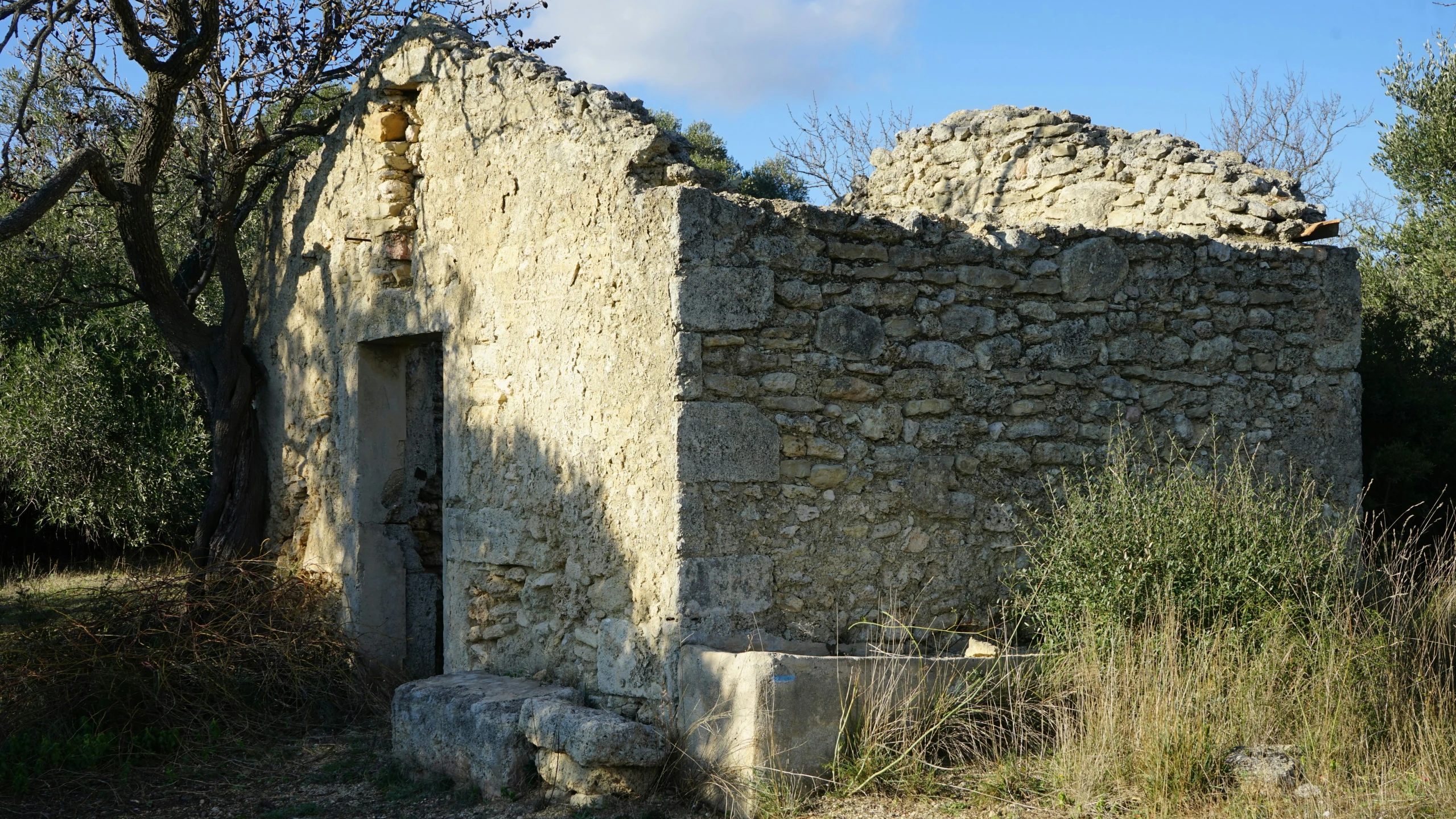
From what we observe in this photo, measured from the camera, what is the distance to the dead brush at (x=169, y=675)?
17.4 feet

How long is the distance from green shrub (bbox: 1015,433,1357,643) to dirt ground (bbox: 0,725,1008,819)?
1123 mm

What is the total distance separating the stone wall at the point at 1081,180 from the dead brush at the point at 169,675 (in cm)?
425

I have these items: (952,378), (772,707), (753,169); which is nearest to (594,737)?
(772,707)

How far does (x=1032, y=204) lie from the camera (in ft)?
22.0

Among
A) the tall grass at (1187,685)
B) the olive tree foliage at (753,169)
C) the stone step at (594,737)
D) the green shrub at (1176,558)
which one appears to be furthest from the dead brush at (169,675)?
the olive tree foliage at (753,169)

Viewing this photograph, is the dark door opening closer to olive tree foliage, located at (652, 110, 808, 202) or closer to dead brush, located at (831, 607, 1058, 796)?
dead brush, located at (831, 607, 1058, 796)

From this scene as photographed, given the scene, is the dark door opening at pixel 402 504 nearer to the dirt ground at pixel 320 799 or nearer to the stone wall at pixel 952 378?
the dirt ground at pixel 320 799

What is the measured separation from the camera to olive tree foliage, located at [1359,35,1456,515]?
6.96 meters

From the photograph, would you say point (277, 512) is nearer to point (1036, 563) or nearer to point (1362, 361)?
point (1036, 563)

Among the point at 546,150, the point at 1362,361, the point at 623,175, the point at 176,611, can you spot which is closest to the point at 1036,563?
the point at 623,175

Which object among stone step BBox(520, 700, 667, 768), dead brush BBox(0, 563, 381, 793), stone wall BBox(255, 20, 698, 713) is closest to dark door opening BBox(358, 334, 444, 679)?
stone wall BBox(255, 20, 698, 713)

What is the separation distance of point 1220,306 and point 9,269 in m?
8.83

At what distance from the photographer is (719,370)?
456 centimetres

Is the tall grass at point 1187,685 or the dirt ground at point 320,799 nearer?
the tall grass at point 1187,685
